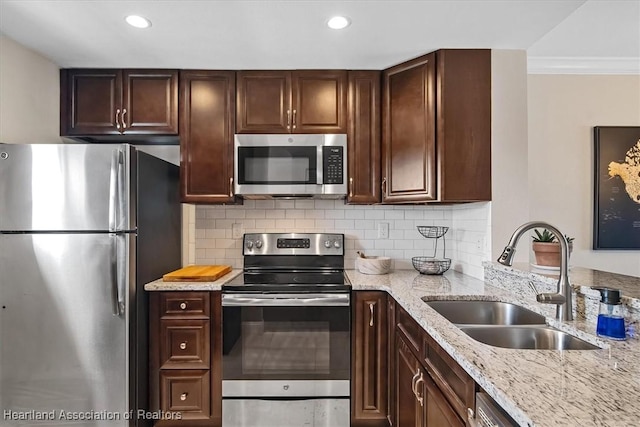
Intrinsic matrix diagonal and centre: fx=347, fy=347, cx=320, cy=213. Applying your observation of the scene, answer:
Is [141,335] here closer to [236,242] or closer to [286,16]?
[236,242]

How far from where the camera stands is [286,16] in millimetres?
1701

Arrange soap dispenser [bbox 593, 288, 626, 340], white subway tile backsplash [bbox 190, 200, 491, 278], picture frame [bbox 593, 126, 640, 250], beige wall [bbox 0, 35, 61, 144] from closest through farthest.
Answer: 1. soap dispenser [bbox 593, 288, 626, 340]
2. beige wall [bbox 0, 35, 61, 144]
3. picture frame [bbox 593, 126, 640, 250]
4. white subway tile backsplash [bbox 190, 200, 491, 278]

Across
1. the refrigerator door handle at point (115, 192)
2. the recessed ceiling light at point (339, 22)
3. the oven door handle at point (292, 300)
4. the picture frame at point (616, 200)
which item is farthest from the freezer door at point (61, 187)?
the picture frame at point (616, 200)

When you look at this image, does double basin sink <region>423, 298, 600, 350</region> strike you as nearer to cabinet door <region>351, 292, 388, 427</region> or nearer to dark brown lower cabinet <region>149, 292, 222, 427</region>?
cabinet door <region>351, 292, 388, 427</region>

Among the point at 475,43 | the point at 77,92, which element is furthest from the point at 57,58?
the point at 475,43

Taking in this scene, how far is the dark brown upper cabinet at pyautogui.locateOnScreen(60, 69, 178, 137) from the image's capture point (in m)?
2.31

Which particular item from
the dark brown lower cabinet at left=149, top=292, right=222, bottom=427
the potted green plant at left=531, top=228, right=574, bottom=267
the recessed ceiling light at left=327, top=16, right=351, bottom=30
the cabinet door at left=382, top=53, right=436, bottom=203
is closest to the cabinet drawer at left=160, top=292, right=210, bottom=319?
the dark brown lower cabinet at left=149, top=292, right=222, bottom=427

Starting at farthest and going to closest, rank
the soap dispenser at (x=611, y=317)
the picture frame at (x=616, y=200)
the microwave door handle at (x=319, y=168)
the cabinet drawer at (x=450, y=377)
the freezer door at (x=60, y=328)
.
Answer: the picture frame at (x=616, y=200) → the microwave door handle at (x=319, y=168) → the freezer door at (x=60, y=328) → the soap dispenser at (x=611, y=317) → the cabinet drawer at (x=450, y=377)

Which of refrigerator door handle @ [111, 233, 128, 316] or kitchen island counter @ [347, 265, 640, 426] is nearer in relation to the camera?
kitchen island counter @ [347, 265, 640, 426]

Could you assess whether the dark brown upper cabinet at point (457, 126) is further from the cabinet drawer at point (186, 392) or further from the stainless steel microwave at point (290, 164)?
the cabinet drawer at point (186, 392)

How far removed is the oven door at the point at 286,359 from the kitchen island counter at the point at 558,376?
77 cm

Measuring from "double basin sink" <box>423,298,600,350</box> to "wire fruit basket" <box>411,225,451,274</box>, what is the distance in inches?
23.7

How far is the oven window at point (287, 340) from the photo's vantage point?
2031 millimetres

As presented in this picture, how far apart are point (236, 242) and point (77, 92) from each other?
1459 millimetres
